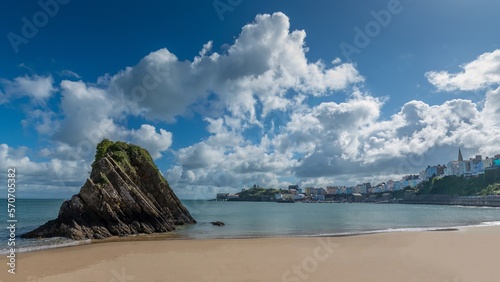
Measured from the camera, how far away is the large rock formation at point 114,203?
3180 centimetres

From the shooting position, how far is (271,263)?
17125mm

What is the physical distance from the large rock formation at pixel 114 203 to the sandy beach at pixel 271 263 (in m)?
9.13

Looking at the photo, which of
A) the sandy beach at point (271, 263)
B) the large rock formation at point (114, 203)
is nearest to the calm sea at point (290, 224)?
the large rock formation at point (114, 203)

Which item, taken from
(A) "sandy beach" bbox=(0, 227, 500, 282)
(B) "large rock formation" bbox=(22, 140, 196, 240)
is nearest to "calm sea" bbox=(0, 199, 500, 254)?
(B) "large rock formation" bbox=(22, 140, 196, 240)

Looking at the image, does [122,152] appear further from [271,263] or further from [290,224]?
[271,263]

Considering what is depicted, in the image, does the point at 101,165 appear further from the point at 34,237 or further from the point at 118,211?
the point at 34,237

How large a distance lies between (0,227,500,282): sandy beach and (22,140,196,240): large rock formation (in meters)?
9.13

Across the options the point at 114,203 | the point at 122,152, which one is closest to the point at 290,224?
the point at 114,203

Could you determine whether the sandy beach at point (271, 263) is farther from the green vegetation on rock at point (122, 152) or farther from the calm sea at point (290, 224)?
the green vegetation on rock at point (122, 152)

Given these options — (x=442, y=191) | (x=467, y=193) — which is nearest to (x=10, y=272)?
(x=467, y=193)

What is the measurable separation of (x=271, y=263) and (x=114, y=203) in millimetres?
24803

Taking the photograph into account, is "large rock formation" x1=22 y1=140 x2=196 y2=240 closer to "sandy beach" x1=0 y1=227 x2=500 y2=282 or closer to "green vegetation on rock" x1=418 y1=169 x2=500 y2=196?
"sandy beach" x1=0 y1=227 x2=500 y2=282

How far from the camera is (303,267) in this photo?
15.9 meters

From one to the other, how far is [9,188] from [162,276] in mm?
10498
